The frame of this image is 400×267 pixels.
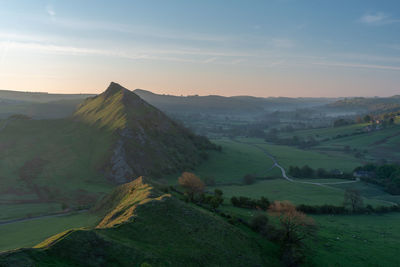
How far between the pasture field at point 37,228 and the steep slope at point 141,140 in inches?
1961

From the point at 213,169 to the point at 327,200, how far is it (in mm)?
68641

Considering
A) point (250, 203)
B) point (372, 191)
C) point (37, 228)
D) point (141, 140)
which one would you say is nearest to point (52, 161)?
point (141, 140)

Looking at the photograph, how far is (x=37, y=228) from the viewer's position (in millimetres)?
72375

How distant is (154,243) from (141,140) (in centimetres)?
11296

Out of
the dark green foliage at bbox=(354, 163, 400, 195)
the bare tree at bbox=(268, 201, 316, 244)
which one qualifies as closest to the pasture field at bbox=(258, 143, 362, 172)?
the dark green foliage at bbox=(354, 163, 400, 195)

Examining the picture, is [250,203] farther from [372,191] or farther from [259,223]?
[372,191]

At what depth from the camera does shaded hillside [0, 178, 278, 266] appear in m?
36.1

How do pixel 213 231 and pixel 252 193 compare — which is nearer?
pixel 213 231

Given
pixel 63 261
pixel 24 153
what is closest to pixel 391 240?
pixel 63 261

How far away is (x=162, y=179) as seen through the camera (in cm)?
13550

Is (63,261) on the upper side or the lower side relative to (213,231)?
upper

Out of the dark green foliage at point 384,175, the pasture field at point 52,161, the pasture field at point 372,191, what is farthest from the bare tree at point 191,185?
the dark green foliage at point 384,175

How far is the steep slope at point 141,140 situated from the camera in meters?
139

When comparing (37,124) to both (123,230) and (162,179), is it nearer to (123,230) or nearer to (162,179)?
(162,179)
